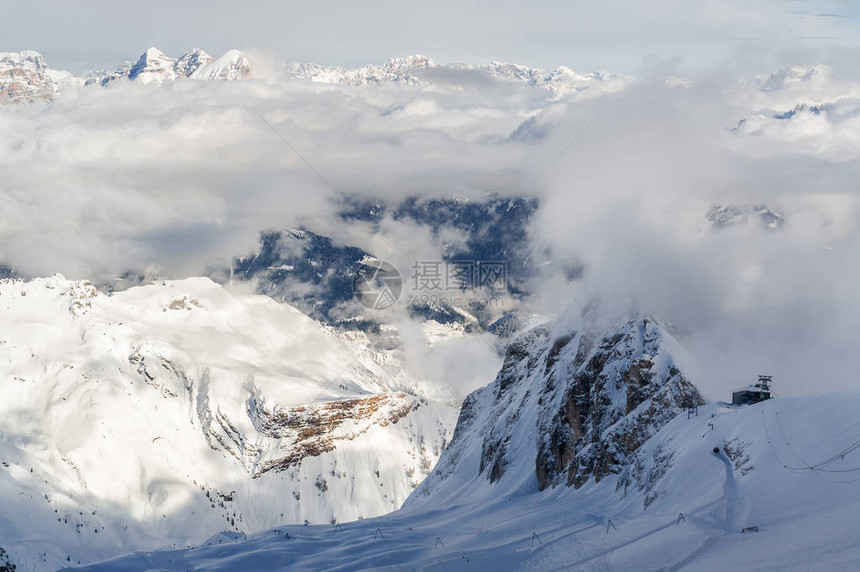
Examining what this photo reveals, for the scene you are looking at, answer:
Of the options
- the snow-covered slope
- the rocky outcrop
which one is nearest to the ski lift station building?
the snow-covered slope

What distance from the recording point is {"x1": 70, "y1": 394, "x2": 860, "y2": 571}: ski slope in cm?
6053

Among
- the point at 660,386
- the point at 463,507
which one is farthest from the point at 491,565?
the point at 463,507

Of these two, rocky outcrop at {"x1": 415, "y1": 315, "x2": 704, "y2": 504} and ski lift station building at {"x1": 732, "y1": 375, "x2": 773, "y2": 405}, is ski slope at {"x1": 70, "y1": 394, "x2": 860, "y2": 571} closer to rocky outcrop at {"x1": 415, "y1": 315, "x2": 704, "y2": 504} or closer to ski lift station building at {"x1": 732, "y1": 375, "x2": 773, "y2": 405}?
ski lift station building at {"x1": 732, "y1": 375, "x2": 773, "y2": 405}

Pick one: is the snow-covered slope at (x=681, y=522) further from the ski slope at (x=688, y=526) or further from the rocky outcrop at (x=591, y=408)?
the rocky outcrop at (x=591, y=408)

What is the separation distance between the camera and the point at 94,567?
234 ft

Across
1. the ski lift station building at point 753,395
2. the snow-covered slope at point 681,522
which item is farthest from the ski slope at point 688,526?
the ski lift station building at point 753,395

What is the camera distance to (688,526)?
71500mm

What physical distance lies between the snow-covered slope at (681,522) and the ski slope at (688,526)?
183mm

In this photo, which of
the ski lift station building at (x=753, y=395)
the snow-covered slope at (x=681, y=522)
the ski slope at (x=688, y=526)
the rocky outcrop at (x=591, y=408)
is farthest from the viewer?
the rocky outcrop at (x=591, y=408)

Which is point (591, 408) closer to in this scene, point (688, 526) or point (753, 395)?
point (753, 395)

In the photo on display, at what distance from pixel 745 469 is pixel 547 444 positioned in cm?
6635

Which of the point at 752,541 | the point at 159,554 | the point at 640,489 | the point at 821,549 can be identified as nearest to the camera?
the point at 821,549

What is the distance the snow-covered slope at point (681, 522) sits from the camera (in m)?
61.2

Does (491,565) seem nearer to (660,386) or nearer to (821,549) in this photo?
(821,549)
